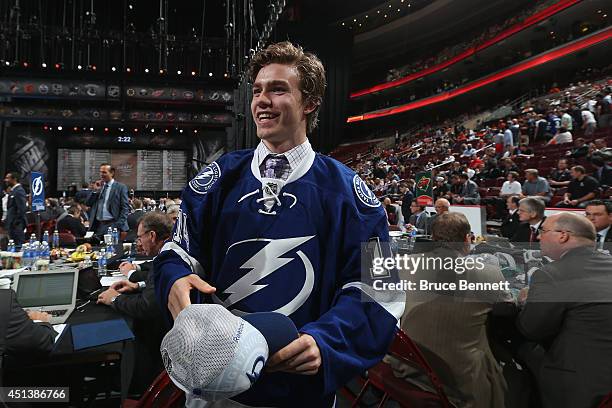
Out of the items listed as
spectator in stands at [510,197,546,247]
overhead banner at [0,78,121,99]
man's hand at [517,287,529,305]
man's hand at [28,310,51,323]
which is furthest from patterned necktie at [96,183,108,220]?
overhead banner at [0,78,121,99]

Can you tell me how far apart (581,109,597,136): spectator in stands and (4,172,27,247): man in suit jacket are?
11408 mm

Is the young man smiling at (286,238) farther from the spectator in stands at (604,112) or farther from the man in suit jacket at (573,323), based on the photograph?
the spectator in stands at (604,112)

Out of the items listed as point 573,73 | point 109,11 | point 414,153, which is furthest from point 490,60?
point 109,11

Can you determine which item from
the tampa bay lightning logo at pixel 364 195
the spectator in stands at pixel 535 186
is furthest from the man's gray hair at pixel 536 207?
the tampa bay lightning logo at pixel 364 195

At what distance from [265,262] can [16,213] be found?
22.0 ft

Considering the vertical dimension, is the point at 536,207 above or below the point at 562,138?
below

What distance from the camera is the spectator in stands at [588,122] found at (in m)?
9.72

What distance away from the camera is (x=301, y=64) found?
90 centimetres

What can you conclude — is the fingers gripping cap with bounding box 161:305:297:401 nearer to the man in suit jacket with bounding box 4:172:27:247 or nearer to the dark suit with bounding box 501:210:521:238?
the dark suit with bounding box 501:210:521:238

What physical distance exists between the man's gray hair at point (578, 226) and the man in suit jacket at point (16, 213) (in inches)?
263

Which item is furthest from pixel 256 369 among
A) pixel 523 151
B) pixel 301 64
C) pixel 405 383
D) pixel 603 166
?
pixel 523 151

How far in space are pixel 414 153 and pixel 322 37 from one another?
6.79 metres

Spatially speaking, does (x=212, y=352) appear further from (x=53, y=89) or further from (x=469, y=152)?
(x=53, y=89)

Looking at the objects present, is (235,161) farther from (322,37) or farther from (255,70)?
(322,37)
